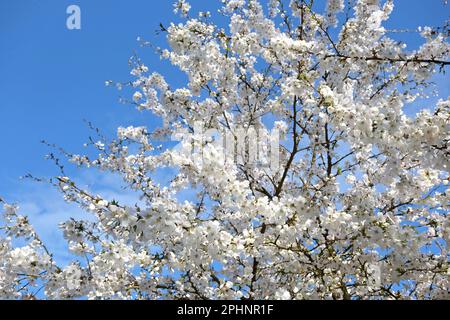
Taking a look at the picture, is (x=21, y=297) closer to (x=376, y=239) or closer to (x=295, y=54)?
(x=376, y=239)

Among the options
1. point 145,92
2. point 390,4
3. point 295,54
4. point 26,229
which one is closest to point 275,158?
point 295,54

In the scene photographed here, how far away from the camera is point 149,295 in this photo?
636cm

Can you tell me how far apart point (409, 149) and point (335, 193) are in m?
2.45

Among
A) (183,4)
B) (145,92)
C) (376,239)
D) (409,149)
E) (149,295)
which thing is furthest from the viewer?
(145,92)

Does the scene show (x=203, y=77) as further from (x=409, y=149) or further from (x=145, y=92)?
(x=409, y=149)

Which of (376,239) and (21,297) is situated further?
(21,297)

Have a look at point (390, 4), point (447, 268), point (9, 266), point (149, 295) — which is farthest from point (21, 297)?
point (390, 4)

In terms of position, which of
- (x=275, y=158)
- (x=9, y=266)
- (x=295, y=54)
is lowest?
(x=9, y=266)

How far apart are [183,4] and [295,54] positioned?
2658 mm

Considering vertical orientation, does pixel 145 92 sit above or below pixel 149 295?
above

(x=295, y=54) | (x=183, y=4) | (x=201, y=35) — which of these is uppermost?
(x=183, y=4)

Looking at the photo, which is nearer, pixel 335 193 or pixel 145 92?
pixel 335 193

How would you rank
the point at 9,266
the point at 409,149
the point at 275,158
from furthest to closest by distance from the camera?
the point at 275,158, the point at 9,266, the point at 409,149

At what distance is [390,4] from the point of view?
9.14m
